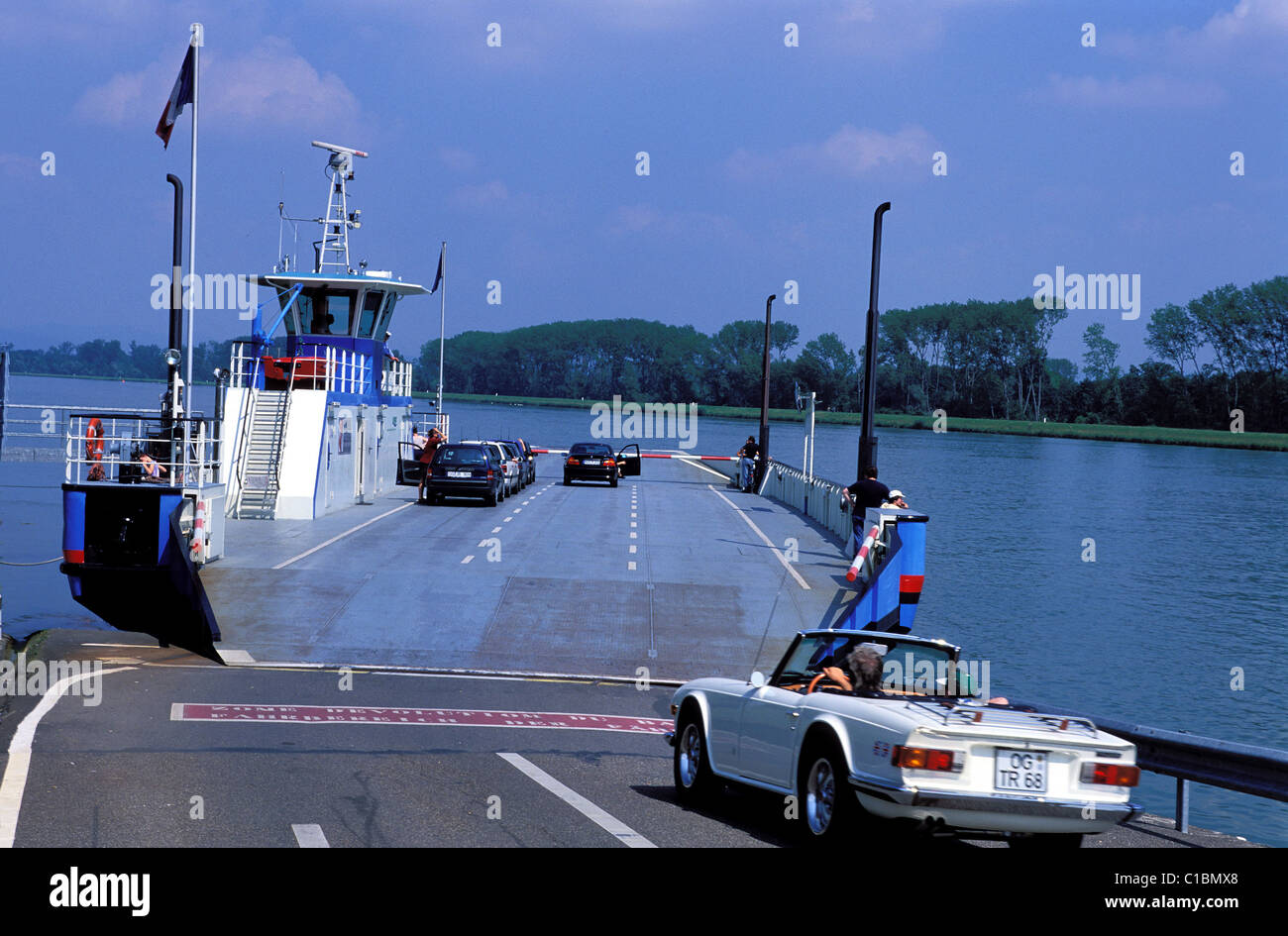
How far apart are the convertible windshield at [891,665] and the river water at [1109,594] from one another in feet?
25.6

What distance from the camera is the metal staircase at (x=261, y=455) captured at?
1277 inches

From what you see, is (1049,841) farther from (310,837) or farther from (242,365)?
(242,365)

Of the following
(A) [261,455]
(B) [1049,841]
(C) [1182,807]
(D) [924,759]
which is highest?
(A) [261,455]

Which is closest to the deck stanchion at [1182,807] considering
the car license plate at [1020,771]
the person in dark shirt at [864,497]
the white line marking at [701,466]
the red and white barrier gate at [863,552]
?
the car license plate at [1020,771]

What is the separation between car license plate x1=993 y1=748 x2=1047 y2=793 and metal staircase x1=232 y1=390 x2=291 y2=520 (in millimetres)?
26596

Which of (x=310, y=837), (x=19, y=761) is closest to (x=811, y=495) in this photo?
(x=19, y=761)

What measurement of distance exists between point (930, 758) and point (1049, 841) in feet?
3.95

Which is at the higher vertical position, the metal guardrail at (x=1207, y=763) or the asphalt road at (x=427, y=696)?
the metal guardrail at (x=1207, y=763)

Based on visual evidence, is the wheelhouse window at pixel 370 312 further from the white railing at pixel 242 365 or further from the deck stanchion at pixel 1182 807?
the deck stanchion at pixel 1182 807

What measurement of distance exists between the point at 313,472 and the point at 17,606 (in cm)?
709

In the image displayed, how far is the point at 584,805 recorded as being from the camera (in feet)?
32.5
